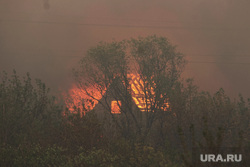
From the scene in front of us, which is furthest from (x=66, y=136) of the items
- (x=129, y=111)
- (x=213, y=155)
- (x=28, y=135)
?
(x=129, y=111)

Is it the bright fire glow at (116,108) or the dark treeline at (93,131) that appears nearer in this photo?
the dark treeline at (93,131)

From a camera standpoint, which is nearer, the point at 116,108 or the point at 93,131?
the point at 93,131

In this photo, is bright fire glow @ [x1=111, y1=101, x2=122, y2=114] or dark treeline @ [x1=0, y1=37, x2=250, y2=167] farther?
bright fire glow @ [x1=111, y1=101, x2=122, y2=114]

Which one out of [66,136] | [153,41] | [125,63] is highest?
[153,41]

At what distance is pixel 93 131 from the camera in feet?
48.2

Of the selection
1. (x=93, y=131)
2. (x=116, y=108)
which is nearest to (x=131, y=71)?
(x=116, y=108)

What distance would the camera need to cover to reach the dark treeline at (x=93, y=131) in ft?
39.7

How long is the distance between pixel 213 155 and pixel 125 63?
70.8ft

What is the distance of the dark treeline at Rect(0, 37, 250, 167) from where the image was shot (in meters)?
12.1

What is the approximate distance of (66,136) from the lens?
14.8 m

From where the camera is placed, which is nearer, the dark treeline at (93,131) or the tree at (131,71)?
the dark treeline at (93,131)

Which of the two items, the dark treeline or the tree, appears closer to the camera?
the dark treeline

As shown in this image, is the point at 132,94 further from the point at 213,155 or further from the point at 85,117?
the point at 213,155

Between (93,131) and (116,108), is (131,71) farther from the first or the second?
(93,131)
